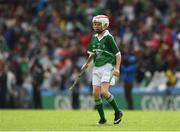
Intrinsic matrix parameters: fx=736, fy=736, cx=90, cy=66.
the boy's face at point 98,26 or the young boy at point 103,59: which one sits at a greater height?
the boy's face at point 98,26

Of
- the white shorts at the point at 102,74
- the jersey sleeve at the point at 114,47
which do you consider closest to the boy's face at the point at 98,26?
the jersey sleeve at the point at 114,47

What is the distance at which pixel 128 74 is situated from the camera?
27.0 metres

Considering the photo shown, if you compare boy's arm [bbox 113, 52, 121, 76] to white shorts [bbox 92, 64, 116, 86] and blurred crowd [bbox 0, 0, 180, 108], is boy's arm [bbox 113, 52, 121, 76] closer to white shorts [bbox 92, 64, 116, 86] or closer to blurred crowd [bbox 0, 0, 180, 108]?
white shorts [bbox 92, 64, 116, 86]

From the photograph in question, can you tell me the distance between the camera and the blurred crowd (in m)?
28.2

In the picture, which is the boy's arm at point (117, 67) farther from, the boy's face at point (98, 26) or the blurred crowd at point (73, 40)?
the blurred crowd at point (73, 40)

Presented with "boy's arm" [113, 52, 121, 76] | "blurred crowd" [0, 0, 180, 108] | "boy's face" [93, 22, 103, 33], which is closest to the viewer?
"boy's arm" [113, 52, 121, 76]

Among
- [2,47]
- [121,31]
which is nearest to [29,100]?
[2,47]

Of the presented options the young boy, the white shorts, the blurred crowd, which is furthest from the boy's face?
the blurred crowd

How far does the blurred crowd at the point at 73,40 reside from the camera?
92.6 ft

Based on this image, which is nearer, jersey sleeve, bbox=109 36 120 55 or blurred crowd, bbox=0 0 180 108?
jersey sleeve, bbox=109 36 120 55

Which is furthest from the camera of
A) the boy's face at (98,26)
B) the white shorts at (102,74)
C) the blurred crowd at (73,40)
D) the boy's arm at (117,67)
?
the blurred crowd at (73,40)

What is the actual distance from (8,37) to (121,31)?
5.38 meters

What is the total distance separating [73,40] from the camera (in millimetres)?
31375

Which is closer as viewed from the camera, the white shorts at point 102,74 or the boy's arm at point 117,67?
the boy's arm at point 117,67
